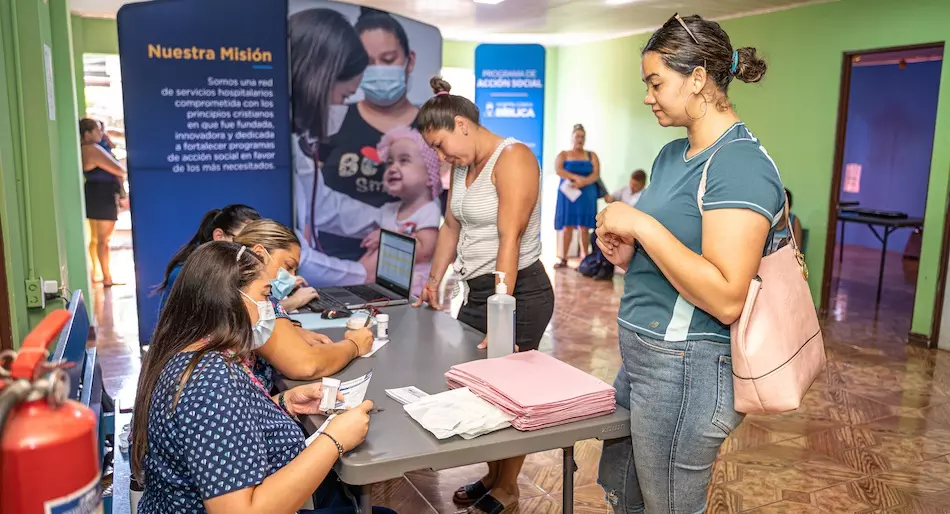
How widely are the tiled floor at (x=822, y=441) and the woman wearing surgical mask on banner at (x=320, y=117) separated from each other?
1.34 m

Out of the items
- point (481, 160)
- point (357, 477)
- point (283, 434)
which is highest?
point (481, 160)

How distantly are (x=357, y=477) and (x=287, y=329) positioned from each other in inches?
22.5

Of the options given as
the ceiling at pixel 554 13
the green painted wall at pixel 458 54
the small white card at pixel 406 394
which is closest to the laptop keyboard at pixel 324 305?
the small white card at pixel 406 394

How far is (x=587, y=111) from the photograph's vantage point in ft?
31.8

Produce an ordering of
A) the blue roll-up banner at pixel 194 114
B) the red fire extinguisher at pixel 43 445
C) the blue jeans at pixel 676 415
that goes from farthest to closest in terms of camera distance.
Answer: the blue roll-up banner at pixel 194 114 → the blue jeans at pixel 676 415 → the red fire extinguisher at pixel 43 445

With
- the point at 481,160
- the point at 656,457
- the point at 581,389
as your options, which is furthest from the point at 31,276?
the point at 656,457

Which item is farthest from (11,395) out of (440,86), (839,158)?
(839,158)

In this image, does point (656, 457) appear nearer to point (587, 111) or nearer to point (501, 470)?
point (501, 470)

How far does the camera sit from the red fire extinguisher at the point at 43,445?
71cm

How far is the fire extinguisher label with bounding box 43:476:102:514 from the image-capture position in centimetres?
74

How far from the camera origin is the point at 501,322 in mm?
2100

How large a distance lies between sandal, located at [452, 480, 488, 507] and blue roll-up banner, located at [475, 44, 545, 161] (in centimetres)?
593

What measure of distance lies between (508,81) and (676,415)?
7364 mm

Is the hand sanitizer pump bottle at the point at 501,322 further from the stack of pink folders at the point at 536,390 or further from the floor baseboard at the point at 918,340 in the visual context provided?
the floor baseboard at the point at 918,340
